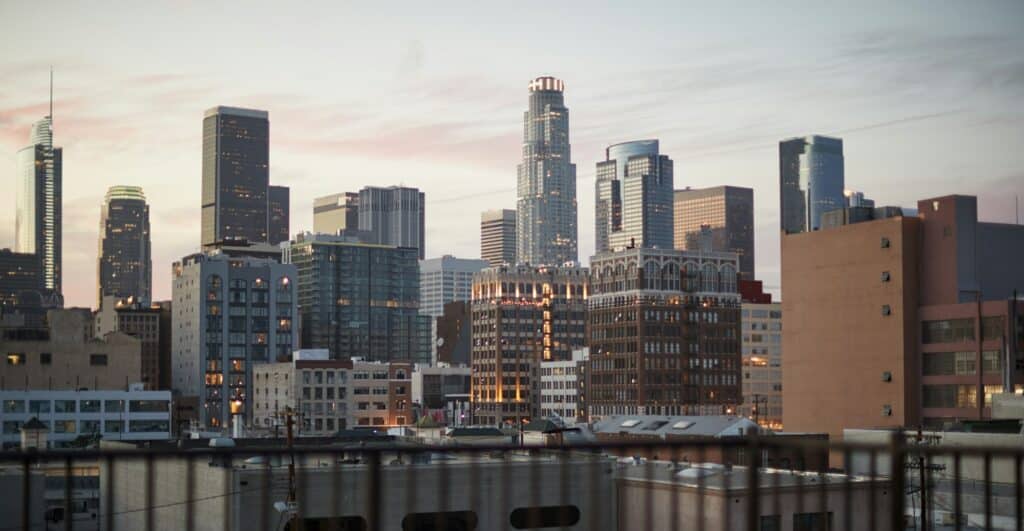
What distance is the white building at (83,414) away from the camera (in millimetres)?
117000

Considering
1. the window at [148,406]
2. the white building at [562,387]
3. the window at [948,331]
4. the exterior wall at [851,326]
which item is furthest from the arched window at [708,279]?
the window at [948,331]

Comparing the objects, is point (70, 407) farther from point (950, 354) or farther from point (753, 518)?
point (753, 518)

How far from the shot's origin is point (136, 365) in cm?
14125

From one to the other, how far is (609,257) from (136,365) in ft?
228

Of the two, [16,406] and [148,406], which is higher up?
[16,406]

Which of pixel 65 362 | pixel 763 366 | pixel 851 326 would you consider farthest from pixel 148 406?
pixel 763 366

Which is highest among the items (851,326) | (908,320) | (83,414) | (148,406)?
(908,320)

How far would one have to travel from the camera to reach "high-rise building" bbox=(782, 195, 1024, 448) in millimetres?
82438

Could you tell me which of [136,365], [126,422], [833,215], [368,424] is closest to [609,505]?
[833,215]

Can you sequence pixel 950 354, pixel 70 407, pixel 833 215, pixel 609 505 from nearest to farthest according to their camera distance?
1. pixel 609 505
2. pixel 950 354
3. pixel 833 215
4. pixel 70 407

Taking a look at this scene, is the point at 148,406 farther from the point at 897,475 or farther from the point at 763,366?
the point at 897,475

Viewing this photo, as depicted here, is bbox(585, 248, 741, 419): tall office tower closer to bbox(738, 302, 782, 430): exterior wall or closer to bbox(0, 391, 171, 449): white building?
bbox(738, 302, 782, 430): exterior wall

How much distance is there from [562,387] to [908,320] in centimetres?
10799

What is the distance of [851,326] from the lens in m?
90.6
